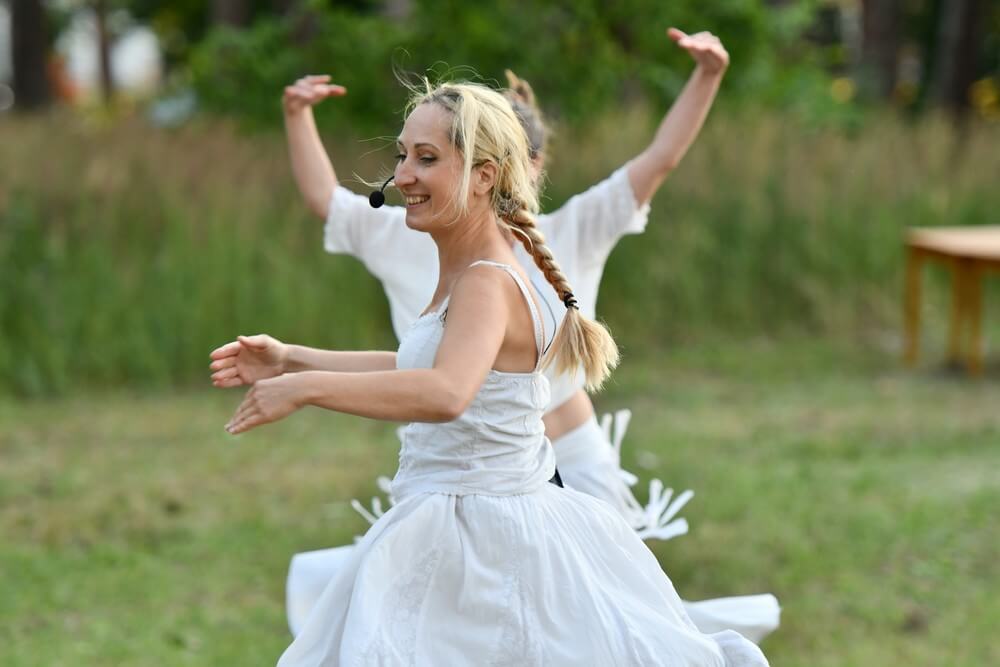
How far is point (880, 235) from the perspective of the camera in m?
12.0

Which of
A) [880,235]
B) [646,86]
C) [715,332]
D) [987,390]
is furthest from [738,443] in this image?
[646,86]

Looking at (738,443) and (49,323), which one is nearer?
(738,443)

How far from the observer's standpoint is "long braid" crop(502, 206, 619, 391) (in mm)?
2979

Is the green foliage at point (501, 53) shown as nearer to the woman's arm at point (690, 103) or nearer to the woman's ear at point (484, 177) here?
the woman's arm at point (690, 103)

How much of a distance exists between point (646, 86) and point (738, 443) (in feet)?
17.6

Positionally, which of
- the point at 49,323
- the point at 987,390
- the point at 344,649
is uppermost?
the point at 344,649

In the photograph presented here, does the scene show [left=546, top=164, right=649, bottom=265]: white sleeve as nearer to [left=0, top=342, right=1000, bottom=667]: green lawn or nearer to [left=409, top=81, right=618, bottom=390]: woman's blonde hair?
[left=409, top=81, right=618, bottom=390]: woman's blonde hair

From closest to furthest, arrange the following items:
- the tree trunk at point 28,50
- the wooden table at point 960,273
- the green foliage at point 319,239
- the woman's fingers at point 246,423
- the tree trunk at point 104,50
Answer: the woman's fingers at point 246,423
the green foliage at point 319,239
the wooden table at point 960,273
the tree trunk at point 28,50
the tree trunk at point 104,50

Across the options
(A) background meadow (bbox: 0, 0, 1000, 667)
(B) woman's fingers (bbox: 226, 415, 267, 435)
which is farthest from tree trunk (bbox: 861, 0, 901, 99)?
(B) woman's fingers (bbox: 226, 415, 267, 435)

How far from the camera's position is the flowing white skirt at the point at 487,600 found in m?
2.82

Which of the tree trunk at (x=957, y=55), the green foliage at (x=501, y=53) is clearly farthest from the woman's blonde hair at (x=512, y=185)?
the tree trunk at (x=957, y=55)

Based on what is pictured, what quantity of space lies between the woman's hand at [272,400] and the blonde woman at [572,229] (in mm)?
1303

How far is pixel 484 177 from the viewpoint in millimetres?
2875

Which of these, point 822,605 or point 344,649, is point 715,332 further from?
point 344,649
